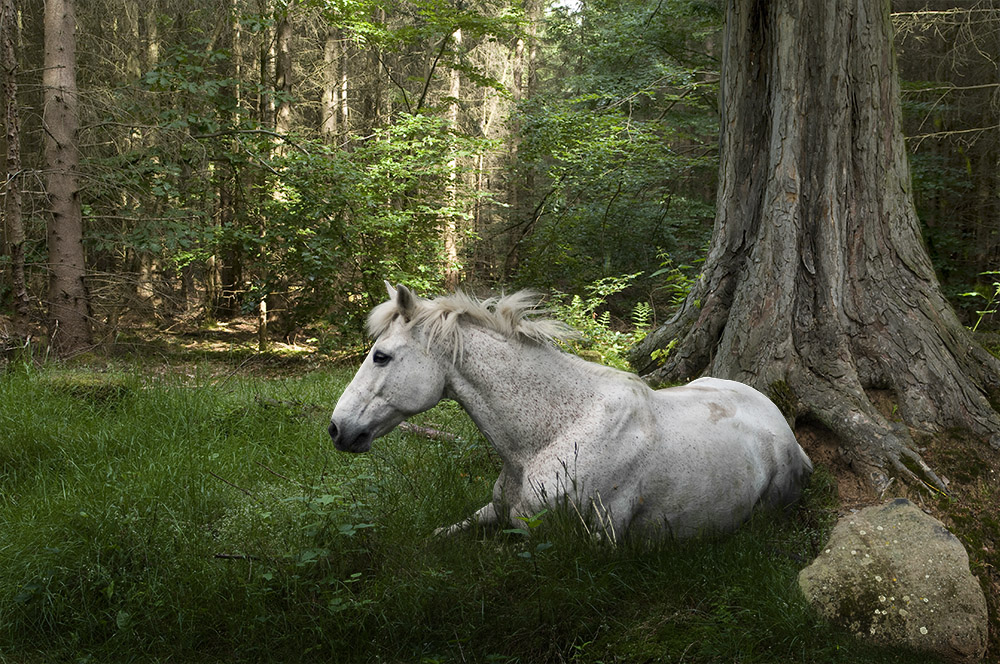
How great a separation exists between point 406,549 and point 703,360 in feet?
11.4

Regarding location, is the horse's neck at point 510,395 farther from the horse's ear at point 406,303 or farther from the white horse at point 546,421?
the horse's ear at point 406,303

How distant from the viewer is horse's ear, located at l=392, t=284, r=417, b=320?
3.86 meters

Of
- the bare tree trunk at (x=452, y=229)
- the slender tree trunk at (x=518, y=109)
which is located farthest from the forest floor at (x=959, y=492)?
the slender tree trunk at (x=518, y=109)

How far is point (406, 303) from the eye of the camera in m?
Result: 3.92

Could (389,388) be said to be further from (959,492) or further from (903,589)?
(959,492)

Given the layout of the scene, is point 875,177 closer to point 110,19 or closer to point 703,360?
point 703,360

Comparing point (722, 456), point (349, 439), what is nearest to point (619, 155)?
point (722, 456)

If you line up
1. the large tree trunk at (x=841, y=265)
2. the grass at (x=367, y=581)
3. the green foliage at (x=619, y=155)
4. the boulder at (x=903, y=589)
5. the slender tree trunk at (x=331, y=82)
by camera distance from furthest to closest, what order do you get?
the slender tree trunk at (x=331, y=82) < the green foliage at (x=619, y=155) < the large tree trunk at (x=841, y=265) < the boulder at (x=903, y=589) < the grass at (x=367, y=581)

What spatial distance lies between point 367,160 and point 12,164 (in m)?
6.36

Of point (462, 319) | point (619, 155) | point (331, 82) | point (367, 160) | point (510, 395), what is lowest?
point (510, 395)

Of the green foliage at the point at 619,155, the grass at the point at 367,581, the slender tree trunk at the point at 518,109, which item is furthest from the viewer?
the slender tree trunk at the point at 518,109

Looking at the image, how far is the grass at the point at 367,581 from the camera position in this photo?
3.18 meters

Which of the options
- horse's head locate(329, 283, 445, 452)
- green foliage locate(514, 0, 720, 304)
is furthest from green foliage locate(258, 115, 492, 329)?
horse's head locate(329, 283, 445, 452)

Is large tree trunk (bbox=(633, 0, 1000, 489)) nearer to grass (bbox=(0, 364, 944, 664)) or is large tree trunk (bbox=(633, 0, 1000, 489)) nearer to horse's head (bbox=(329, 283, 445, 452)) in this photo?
grass (bbox=(0, 364, 944, 664))
